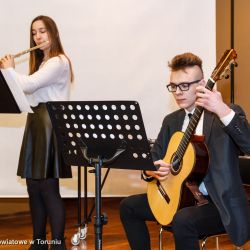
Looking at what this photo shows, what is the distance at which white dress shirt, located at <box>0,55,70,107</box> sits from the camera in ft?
9.48

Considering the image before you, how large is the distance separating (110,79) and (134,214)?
5.67ft

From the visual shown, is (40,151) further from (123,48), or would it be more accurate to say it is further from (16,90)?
(123,48)

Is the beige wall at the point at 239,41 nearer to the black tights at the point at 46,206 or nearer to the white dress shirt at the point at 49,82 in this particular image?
the white dress shirt at the point at 49,82

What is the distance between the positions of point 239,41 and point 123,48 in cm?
184

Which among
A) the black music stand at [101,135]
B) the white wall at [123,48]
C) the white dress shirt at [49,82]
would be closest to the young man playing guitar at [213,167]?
the black music stand at [101,135]

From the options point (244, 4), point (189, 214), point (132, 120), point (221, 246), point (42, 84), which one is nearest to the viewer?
point (132, 120)

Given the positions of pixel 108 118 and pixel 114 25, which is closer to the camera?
pixel 108 118

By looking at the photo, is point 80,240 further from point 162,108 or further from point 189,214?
point 189,214

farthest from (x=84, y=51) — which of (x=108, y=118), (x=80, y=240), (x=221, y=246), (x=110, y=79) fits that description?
(x=108, y=118)

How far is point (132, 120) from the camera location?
1962 millimetres

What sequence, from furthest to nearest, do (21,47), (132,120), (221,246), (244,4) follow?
(244,4), (21,47), (221,246), (132,120)

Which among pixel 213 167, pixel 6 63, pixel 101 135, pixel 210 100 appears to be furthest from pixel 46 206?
pixel 210 100

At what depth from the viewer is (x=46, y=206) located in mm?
3035

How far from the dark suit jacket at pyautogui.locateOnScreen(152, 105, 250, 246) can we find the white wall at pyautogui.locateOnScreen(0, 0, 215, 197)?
5.85ft
